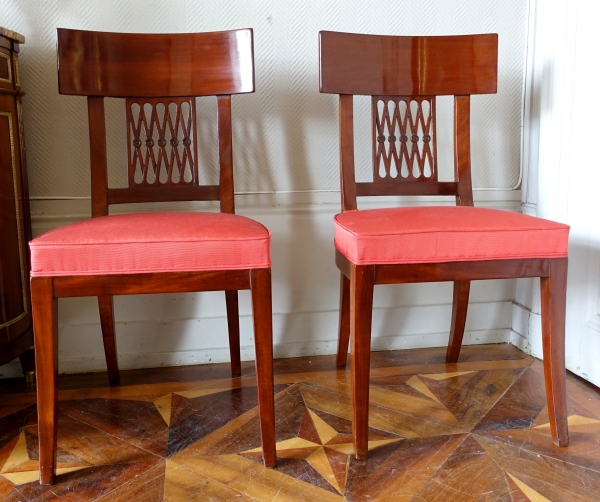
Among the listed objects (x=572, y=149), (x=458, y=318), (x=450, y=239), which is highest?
(x=572, y=149)

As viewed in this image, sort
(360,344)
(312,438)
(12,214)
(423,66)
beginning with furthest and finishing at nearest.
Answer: (423,66), (12,214), (312,438), (360,344)

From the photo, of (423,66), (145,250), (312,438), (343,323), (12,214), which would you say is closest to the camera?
(145,250)

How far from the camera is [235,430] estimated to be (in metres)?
1.38

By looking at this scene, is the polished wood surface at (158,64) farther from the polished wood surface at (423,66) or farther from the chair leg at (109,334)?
the chair leg at (109,334)

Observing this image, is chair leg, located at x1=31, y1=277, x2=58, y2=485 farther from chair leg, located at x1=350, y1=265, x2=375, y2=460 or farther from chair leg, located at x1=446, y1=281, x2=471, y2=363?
chair leg, located at x1=446, y1=281, x2=471, y2=363

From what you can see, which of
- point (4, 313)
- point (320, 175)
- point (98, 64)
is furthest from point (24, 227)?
point (320, 175)

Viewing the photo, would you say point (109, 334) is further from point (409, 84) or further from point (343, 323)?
point (409, 84)

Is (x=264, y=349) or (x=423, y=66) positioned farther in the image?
(x=423, y=66)

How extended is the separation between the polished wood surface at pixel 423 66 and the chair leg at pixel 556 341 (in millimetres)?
621

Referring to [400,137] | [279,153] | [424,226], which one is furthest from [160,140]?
[424,226]

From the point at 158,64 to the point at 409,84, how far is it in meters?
0.67

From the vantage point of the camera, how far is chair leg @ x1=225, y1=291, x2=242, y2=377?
5.35 ft

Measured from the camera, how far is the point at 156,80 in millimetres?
1515

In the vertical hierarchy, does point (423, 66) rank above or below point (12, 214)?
above
